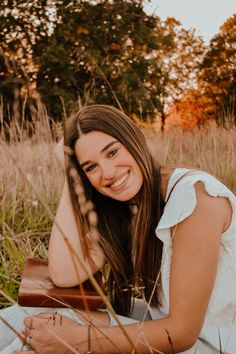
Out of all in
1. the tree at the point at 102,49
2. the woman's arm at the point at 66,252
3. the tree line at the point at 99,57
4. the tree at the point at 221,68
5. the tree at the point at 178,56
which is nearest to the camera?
the woman's arm at the point at 66,252

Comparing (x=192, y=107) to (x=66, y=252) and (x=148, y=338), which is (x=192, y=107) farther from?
(x=148, y=338)

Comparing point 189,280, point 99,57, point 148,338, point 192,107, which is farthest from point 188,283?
point 192,107

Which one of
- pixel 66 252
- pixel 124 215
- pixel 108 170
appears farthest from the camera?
pixel 124 215

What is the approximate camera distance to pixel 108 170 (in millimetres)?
1925

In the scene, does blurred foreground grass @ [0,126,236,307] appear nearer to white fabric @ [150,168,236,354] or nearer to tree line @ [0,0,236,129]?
white fabric @ [150,168,236,354]

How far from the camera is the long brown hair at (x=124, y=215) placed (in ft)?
6.37

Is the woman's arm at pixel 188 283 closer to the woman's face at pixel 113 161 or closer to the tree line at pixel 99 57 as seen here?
the woman's face at pixel 113 161

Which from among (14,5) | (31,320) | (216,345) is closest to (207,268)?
(216,345)

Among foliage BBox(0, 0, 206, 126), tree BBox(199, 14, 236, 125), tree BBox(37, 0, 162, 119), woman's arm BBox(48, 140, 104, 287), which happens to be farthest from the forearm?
tree BBox(199, 14, 236, 125)

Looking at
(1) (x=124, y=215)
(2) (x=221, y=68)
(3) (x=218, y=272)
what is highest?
(2) (x=221, y=68)

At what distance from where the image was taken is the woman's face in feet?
6.31

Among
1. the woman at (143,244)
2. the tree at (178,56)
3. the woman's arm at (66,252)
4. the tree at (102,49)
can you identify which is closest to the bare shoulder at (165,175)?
the woman at (143,244)

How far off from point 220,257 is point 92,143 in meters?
0.59

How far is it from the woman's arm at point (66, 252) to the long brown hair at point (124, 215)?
56mm
